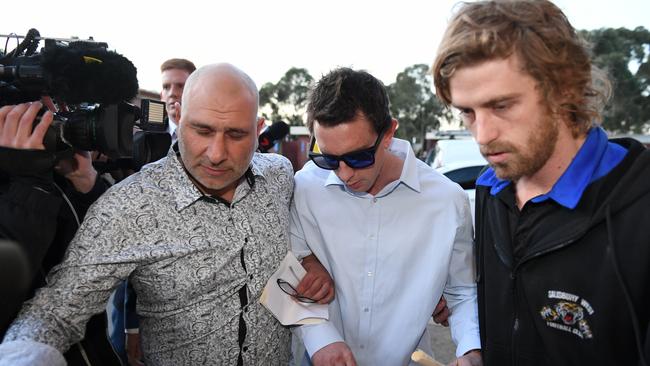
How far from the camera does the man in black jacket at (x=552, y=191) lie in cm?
138

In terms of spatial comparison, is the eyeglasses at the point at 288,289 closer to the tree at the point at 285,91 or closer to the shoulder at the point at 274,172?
the shoulder at the point at 274,172

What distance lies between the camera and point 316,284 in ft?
7.15

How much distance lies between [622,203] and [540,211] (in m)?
0.29

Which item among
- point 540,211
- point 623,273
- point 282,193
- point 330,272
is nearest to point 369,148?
point 282,193

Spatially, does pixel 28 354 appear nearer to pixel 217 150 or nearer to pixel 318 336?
pixel 217 150

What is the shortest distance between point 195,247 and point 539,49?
142 cm

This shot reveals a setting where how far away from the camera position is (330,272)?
237cm

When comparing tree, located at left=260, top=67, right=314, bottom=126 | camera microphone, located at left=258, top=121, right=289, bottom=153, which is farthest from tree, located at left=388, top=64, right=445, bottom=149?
camera microphone, located at left=258, top=121, right=289, bottom=153

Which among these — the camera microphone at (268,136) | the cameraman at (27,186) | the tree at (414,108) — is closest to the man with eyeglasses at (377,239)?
the cameraman at (27,186)

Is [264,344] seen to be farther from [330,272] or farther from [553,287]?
[553,287]

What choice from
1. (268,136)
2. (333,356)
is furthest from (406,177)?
(268,136)

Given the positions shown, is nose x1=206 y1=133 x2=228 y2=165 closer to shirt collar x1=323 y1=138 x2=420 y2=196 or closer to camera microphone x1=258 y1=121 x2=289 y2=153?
shirt collar x1=323 y1=138 x2=420 y2=196

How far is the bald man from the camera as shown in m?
1.74

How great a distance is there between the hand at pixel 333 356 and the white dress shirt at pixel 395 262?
0.07m
